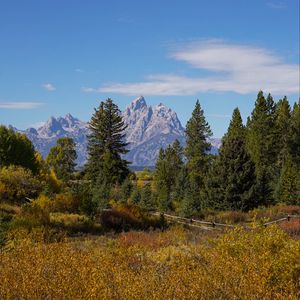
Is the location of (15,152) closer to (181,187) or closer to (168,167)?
(181,187)

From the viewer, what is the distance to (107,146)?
48.1 m

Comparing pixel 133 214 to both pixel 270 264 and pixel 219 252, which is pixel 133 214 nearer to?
pixel 219 252

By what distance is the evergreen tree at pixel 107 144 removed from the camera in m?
46.0

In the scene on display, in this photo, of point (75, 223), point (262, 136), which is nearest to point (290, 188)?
point (262, 136)

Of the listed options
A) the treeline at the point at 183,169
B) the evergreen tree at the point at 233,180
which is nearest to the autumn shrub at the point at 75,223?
the treeline at the point at 183,169

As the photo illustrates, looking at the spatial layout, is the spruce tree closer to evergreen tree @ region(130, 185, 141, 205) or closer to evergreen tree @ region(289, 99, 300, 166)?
evergreen tree @ region(130, 185, 141, 205)

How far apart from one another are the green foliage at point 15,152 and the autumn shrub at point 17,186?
15.0m

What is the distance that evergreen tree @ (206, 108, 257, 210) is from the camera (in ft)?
103

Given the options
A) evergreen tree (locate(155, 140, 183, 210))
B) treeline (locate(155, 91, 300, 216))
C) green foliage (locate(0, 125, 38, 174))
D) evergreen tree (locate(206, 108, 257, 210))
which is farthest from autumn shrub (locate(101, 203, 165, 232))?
green foliage (locate(0, 125, 38, 174))

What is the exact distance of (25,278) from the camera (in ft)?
17.0

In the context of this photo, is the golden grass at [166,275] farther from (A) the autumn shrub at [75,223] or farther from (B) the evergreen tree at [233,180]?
(B) the evergreen tree at [233,180]

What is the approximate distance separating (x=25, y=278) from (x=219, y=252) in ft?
12.5

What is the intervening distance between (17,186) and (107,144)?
2063cm

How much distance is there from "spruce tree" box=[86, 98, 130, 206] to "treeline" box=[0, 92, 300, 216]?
107mm
